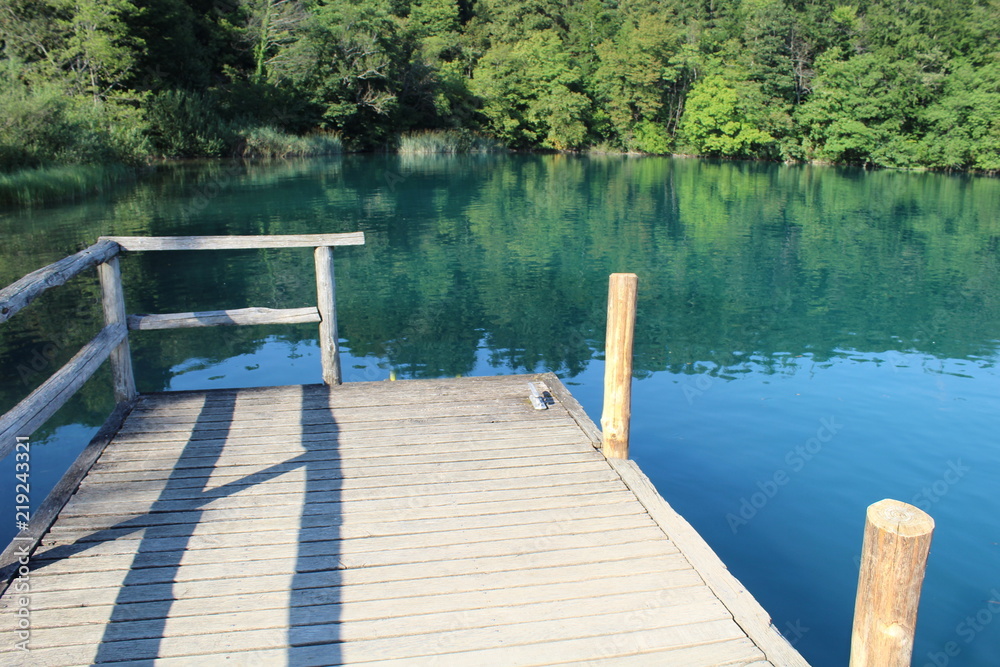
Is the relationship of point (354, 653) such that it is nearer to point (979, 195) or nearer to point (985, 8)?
point (979, 195)

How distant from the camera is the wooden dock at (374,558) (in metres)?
2.72

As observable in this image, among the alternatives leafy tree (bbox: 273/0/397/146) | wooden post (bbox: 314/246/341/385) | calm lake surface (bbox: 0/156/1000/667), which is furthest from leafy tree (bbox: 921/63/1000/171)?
Answer: wooden post (bbox: 314/246/341/385)

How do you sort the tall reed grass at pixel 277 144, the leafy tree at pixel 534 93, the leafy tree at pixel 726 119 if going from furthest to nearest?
the leafy tree at pixel 534 93
the leafy tree at pixel 726 119
the tall reed grass at pixel 277 144

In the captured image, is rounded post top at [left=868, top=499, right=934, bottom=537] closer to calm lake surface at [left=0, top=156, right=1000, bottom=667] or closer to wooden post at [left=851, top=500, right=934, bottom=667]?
wooden post at [left=851, top=500, right=934, bottom=667]

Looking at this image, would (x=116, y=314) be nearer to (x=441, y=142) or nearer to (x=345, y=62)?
(x=345, y=62)

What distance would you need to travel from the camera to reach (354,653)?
2.67 m

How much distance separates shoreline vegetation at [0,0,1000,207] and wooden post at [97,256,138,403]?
64.1ft

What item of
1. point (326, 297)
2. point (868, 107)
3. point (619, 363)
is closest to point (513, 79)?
point (868, 107)

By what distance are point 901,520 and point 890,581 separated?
205 millimetres

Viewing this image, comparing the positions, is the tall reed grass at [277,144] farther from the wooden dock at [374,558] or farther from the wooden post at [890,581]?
the wooden post at [890,581]

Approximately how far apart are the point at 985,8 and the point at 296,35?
37331mm

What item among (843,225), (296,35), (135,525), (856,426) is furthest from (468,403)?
(296,35)

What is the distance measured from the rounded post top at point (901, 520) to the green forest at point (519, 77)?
25022 mm

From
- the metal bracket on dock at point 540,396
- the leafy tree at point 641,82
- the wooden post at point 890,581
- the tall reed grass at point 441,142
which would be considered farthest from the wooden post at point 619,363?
the leafy tree at point 641,82
